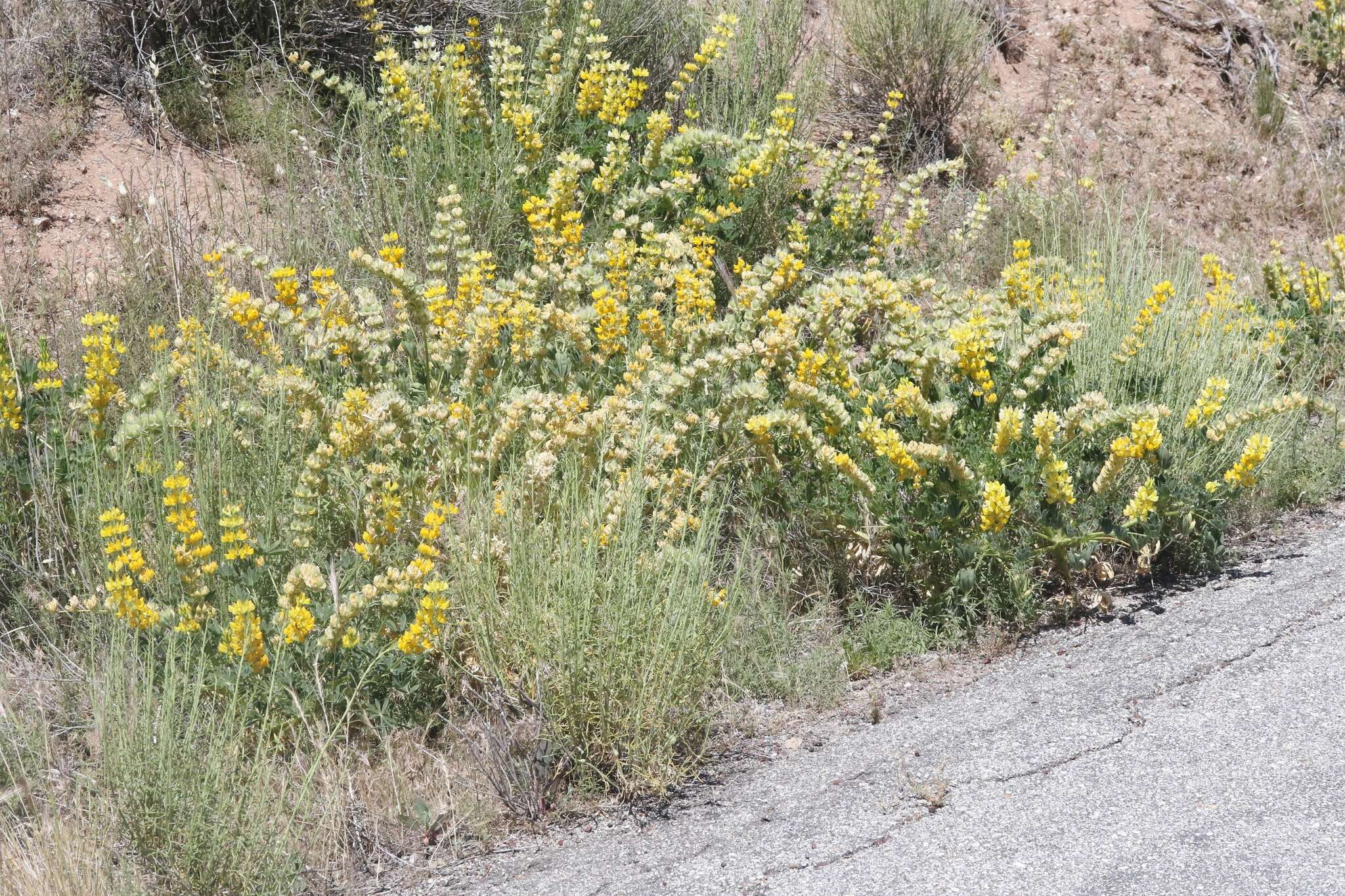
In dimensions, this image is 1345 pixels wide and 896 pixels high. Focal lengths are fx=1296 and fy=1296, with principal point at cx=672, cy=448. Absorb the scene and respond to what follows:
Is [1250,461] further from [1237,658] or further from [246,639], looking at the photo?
[246,639]

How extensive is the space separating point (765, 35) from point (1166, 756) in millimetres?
5294

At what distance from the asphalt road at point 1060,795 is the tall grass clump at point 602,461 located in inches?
13.9

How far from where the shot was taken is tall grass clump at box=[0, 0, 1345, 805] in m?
3.62

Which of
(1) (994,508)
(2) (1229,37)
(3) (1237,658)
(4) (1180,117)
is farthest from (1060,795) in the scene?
(2) (1229,37)

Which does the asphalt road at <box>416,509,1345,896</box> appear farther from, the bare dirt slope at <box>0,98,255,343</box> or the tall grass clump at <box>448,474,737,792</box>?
the bare dirt slope at <box>0,98,255,343</box>

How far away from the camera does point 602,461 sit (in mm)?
4094

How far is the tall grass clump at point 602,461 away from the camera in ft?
11.9

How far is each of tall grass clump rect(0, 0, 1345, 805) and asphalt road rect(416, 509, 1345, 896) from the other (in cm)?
35

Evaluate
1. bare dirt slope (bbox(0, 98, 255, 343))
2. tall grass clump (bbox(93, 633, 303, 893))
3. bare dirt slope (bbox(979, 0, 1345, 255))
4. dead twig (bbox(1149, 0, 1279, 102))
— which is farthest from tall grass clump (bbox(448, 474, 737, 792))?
dead twig (bbox(1149, 0, 1279, 102))

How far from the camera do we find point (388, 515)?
386 centimetres

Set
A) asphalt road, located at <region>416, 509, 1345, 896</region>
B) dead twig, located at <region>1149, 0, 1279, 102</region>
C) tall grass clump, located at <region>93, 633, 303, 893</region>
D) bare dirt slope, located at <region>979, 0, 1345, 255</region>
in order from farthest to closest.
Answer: dead twig, located at <region>1149, 0, 1279, 102</region>, bare dirt slope, located at <region>979, 0, 1345, 255</region>, tall grass clump, located at <region>93, 633, 303, 893</region>, asphalt road, located at <region>416, 509, 1345, 896</region>

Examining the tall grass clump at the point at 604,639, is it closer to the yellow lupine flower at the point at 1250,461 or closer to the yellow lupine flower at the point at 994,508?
the yellow lupine flower at the point at 994,508

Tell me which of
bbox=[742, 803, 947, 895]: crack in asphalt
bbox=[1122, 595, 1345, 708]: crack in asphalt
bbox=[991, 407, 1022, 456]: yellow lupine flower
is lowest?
bbox=[742, 803, 947, 895]: crack in asphalt

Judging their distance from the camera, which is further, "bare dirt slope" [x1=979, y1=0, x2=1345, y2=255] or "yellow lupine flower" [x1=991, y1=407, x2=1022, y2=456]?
"bare dirt slope" [x1=979, y1=0, x2=1345, y2=255]
